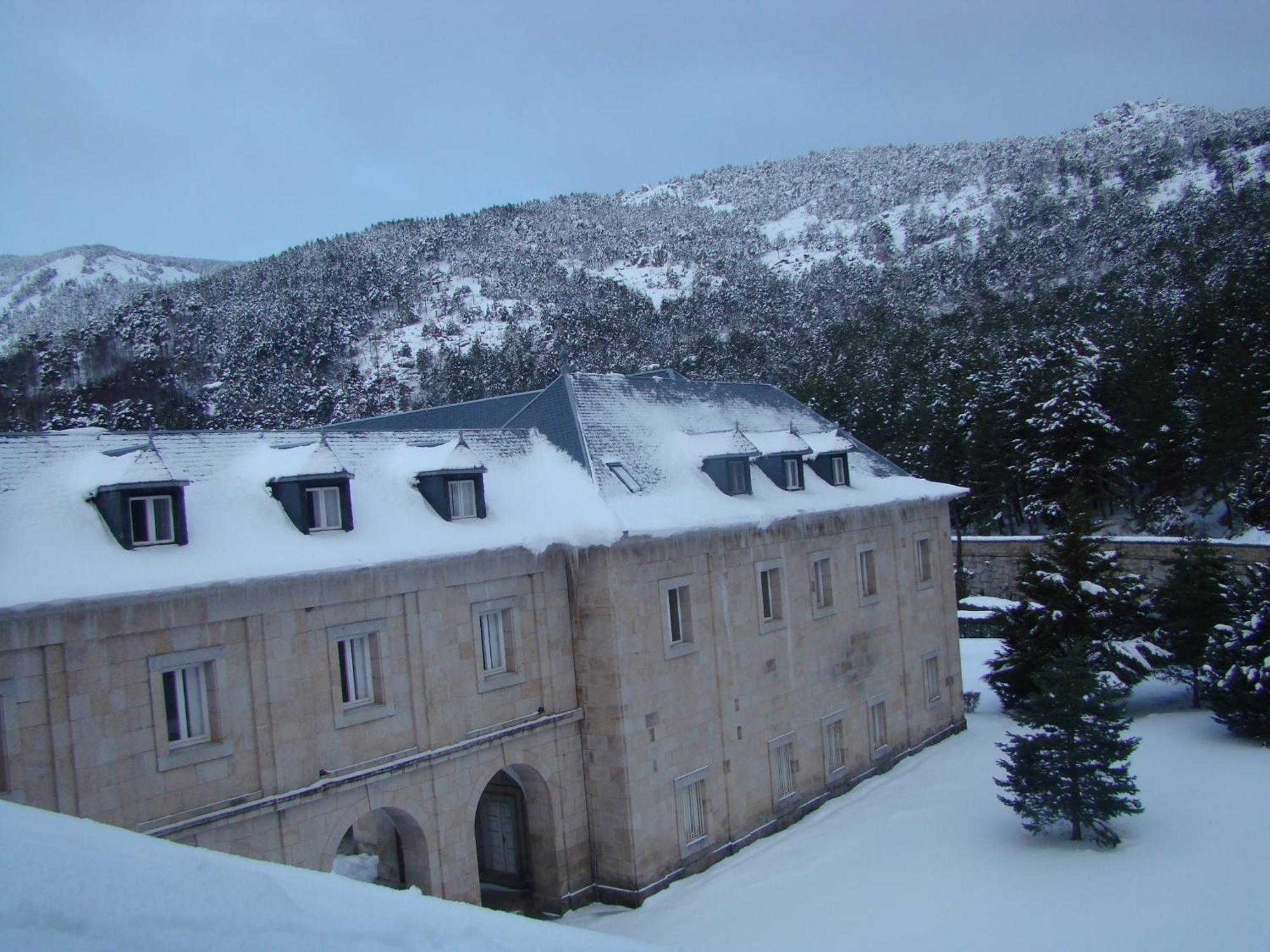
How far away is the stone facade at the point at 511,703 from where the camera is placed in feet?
43.5

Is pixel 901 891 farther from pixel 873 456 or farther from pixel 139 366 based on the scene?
pixel 139 366

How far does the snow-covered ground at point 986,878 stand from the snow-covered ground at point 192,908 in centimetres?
1208

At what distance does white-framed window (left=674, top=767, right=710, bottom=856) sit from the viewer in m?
20.6

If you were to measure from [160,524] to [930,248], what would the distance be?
647 ft

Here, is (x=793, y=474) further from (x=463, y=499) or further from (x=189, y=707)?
(x=189, y=707)

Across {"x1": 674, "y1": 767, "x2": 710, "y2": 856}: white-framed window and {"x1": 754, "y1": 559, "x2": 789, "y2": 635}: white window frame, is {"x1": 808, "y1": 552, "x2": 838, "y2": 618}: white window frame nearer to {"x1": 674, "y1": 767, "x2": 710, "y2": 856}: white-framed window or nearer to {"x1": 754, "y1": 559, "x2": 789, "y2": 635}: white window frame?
{"x1": 754, "y1": 559, "x2": 789, "y2": 635}: white window frame

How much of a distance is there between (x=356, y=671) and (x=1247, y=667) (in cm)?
2298

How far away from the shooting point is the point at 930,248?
193 meters

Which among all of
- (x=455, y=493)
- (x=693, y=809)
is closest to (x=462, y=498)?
(x=455, y=493)

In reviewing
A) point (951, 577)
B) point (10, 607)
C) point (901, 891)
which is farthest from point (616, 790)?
point (951, 577)

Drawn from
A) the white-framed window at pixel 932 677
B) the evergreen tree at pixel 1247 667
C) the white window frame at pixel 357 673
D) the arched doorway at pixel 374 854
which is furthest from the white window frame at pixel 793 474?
the arched doorway at pixel 374 854

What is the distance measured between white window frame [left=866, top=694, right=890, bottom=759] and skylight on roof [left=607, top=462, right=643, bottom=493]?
35.5 ft

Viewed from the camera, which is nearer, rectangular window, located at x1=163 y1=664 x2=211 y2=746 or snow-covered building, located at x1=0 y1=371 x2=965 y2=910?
snow-covered building, located at x1=0 y1=371 x2=965 y2=910

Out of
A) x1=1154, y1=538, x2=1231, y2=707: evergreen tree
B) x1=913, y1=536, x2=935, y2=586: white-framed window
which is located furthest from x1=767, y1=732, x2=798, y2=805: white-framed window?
x1=1154, y1=538, x2=1231, y2=707: evergreen tree
